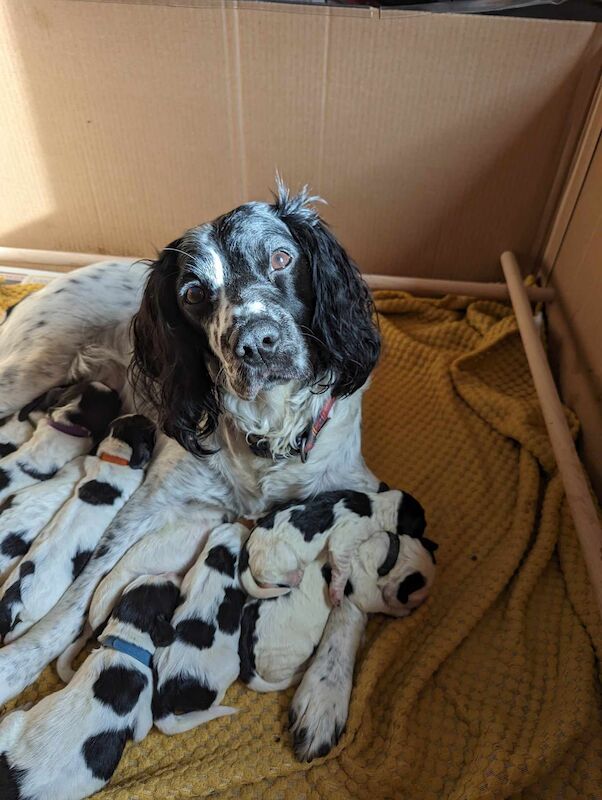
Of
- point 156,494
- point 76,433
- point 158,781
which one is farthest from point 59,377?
point 158,781

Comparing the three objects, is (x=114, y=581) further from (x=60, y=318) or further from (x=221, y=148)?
(x=221, y=148)

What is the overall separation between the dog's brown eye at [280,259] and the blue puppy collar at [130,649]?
2.93 ft

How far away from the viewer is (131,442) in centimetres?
176

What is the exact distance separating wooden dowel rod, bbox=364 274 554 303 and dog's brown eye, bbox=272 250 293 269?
1.17 meters

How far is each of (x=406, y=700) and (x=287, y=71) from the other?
6.73 feet

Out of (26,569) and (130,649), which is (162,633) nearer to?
(130,649)

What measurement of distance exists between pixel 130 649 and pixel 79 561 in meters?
0.31

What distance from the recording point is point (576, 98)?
223 centimetres

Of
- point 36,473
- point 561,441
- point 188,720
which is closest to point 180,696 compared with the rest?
point 188,720

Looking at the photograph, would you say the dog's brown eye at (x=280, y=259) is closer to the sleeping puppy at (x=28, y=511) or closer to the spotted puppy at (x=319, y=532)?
the spotted puppy at (x=319, y=532)

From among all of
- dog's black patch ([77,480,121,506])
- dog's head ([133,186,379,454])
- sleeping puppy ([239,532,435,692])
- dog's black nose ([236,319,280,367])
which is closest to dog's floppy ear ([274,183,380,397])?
dog's head ([133,186,379,454])

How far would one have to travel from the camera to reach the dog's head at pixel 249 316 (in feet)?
4.33

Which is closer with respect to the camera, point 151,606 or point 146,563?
point 151,606

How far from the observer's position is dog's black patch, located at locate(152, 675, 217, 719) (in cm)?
134
